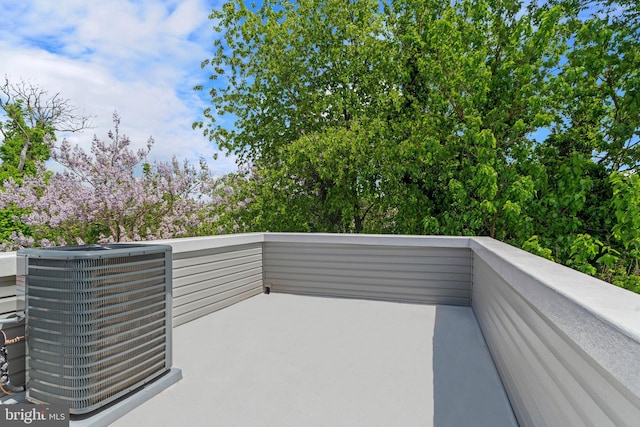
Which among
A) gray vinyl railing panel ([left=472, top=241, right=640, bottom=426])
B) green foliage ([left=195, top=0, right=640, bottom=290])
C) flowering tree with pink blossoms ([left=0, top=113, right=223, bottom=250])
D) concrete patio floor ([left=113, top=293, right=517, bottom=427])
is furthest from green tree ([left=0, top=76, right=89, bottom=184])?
gray vinyl railing panel ([left=472, top=241, right=640, bottom=426])

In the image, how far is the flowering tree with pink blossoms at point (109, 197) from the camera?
6566 mm

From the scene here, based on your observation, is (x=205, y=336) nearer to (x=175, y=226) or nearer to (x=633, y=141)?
(x=175, y=226)

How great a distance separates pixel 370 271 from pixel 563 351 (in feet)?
10.8

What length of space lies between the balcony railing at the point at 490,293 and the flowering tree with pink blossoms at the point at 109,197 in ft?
11.2

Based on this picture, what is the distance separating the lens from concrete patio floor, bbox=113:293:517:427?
1985 mm

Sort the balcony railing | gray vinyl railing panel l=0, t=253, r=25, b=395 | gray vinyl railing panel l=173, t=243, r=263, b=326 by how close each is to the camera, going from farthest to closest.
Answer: gray vinyl railing panel l=173, t=243, r=263, b=326 < gray vinyl railing panel l=0, t=253, r=25, b=395 < the balcony railing

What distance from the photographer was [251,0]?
9984 mm

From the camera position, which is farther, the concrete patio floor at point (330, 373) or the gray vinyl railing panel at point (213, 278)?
the gray vinyl railing panel at point (213, 278)

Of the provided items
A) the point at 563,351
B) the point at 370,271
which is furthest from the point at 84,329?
the point at 370,271

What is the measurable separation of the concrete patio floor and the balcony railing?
0.24 metres

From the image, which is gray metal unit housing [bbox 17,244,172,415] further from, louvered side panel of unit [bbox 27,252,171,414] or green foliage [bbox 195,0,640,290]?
green foliage [bbox 195,0,640,290]

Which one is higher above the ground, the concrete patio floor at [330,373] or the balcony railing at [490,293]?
the balcony railing at [490,293]

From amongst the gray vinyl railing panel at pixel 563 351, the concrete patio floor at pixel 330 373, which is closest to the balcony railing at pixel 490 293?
the gray vinyl railing panel at pixel 563 351

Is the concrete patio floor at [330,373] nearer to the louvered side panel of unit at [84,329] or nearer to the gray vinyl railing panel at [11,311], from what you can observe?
the louvered side panel of unit at [84,329]
